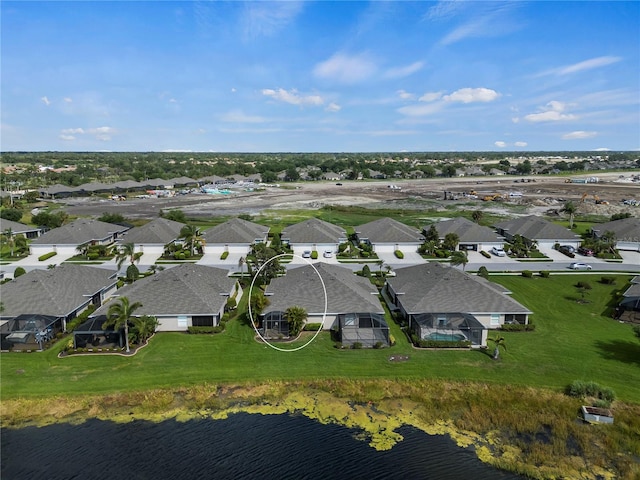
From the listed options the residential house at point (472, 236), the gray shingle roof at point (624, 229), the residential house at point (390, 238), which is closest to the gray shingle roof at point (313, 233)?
the residential house at point (390, 238)

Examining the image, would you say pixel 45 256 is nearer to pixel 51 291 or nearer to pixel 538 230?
pixel 51 291

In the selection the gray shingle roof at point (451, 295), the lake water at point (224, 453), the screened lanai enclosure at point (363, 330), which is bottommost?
the lake water at point (224, 453)

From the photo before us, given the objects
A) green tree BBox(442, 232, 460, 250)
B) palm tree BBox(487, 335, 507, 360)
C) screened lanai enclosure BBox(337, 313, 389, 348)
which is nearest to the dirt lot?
green tree BBox(442, 232, 460, 250)

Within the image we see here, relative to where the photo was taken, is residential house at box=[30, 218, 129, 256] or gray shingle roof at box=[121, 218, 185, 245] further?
gray shingle roof at box=[121, 218, 185, 245]

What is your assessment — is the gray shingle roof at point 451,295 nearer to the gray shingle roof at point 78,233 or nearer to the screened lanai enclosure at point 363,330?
the screened lanai enclosure at point 363,330

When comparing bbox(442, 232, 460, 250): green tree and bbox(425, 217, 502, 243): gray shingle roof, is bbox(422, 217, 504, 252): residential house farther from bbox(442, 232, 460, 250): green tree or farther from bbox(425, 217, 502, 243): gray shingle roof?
bbox(442, 232, 460, 250): green tree
